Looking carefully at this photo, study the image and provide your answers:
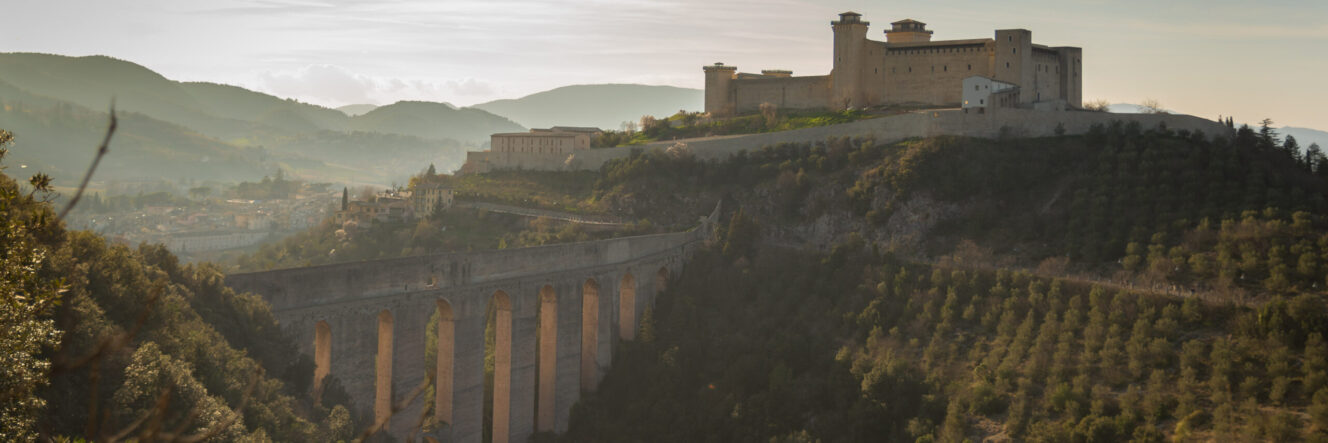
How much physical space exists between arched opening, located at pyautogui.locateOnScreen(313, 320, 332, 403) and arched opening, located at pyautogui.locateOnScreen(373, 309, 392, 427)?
1561 millimetres

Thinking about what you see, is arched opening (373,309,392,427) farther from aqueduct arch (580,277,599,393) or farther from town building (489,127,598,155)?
town building (489,127,598,155)

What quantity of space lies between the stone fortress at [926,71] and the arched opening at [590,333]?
684 inches

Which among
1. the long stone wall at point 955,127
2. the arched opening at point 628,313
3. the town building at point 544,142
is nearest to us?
the arched opening at point 628,313

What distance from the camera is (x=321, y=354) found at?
2161cm

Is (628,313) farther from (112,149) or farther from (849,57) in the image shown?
(112,149)

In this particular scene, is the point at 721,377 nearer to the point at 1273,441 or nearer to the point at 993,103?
the point at 1273,441

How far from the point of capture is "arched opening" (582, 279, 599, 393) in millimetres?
30625

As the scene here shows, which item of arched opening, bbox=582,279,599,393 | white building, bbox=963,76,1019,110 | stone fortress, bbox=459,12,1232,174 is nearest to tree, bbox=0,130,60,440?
arched opening, bbox=582,279,599,393

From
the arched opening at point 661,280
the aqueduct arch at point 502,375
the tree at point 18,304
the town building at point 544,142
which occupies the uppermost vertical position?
the town building at point 544,142

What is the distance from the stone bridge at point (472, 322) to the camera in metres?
21.2

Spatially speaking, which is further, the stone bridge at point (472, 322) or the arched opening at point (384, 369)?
the arched opening at point (384, 369)

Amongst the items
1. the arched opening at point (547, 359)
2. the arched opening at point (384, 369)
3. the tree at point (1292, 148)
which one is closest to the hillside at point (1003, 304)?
the tree at point (1292, 148)

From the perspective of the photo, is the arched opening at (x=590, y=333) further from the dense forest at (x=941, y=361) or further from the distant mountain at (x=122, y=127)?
the distant mountain at (x=122, y=127)

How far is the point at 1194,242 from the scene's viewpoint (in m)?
26.8
